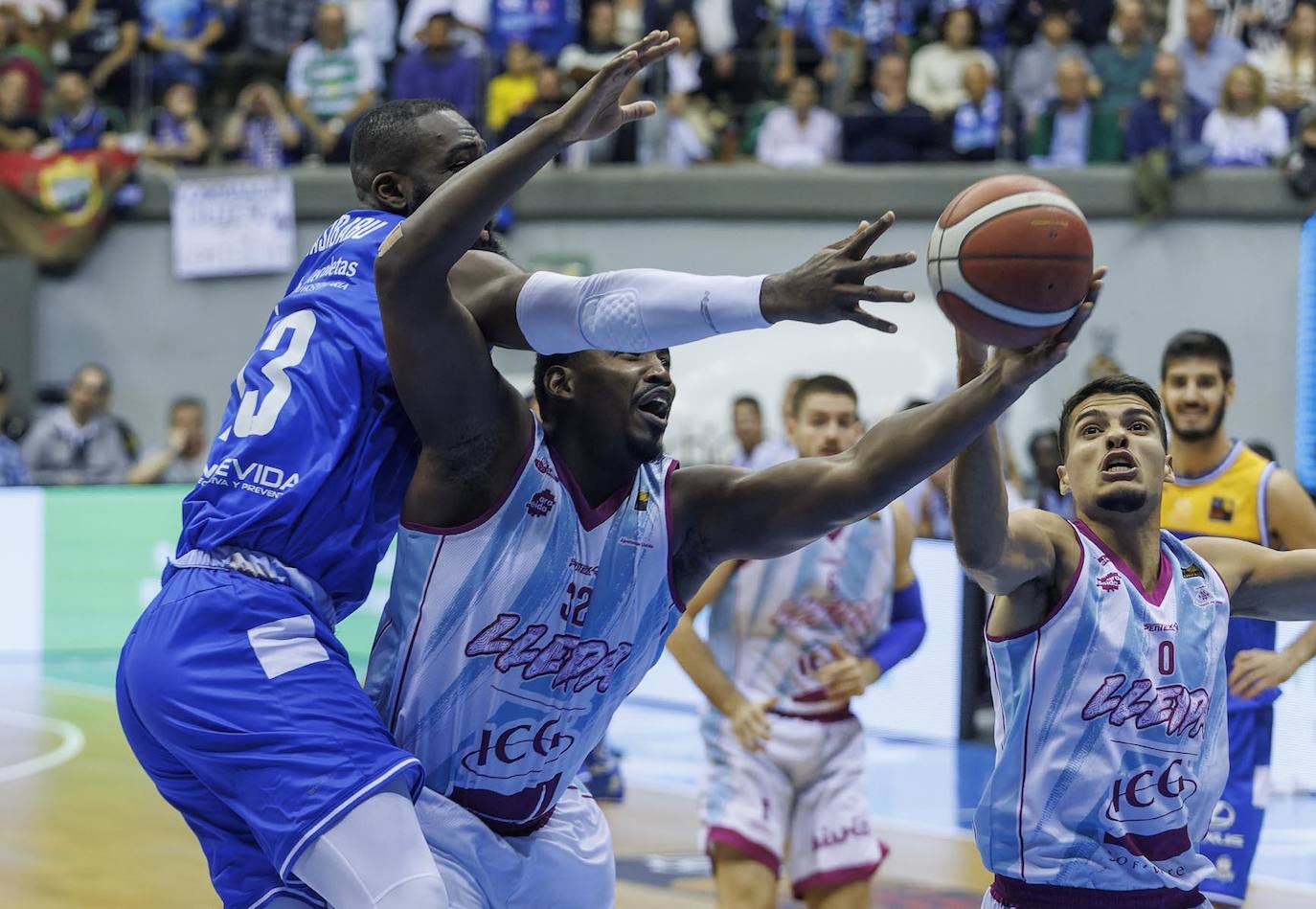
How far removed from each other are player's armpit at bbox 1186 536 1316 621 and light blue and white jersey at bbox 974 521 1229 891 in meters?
0.36

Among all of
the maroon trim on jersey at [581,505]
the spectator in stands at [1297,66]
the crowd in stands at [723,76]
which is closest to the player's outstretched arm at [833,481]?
the maroon trim on jersey at [581,505]

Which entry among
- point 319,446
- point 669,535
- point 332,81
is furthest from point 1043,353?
point 332,81

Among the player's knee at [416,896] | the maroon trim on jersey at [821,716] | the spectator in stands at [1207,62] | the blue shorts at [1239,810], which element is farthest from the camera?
the spectator in stands at [1207,62]

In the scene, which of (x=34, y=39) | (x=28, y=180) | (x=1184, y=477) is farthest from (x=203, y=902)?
(x=34, y=39)

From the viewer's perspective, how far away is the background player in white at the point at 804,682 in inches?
232

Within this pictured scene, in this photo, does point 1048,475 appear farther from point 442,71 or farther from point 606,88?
point 606,88

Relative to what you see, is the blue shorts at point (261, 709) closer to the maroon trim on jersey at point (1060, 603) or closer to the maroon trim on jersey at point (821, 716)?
the maroon trim on jersey at point (1060, 603)

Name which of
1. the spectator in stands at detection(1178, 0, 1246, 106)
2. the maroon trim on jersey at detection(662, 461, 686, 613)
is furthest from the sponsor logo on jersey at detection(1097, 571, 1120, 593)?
the spectator in stands at detection(1178, 0, 1246, 106)

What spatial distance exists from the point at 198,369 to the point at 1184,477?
40.0ft

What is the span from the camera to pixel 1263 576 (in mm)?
4355

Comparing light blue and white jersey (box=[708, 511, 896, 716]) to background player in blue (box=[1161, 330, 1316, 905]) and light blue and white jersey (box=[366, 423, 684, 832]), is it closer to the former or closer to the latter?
background player in blue (box=[1161, 330, 1316, 905])

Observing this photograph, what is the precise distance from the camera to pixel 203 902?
23.8 ft

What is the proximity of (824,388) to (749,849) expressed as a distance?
61.1 inches

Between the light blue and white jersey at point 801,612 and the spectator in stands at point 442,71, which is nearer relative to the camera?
the light blue and white jersey at point 801,612
